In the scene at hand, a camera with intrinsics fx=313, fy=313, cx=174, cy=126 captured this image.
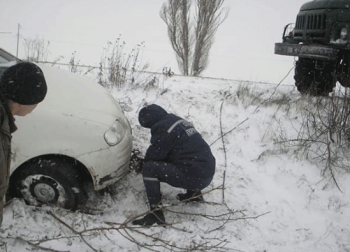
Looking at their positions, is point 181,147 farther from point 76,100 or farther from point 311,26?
point 311,26

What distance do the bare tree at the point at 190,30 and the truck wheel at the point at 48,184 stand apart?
14.3 meters

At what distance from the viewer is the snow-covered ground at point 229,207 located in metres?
2.66

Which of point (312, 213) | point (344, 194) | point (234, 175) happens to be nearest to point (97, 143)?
point (234, 175)

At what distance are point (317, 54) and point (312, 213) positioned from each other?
9.15 feet

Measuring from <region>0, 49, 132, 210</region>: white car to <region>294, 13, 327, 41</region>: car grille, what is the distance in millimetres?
4157

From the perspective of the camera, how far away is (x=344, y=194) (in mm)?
3609

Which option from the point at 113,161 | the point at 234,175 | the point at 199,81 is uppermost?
the point at 199,81

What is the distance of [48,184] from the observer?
2707mm

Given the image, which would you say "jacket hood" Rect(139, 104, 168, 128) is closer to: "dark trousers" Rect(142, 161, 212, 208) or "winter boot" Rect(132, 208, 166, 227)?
"dark trousers" Rect(142, 161, 212, 208)

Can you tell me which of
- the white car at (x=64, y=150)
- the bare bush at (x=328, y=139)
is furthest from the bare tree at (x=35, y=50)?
the bare bush at (x=328, y=139)

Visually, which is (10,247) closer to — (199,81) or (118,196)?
(118,196)

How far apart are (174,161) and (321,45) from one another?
353 centimetres

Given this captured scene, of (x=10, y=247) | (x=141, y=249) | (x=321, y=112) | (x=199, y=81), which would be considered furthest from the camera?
(x=199, y=81)

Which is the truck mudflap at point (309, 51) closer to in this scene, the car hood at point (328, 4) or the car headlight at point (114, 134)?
the car hood at point (328, 4)
